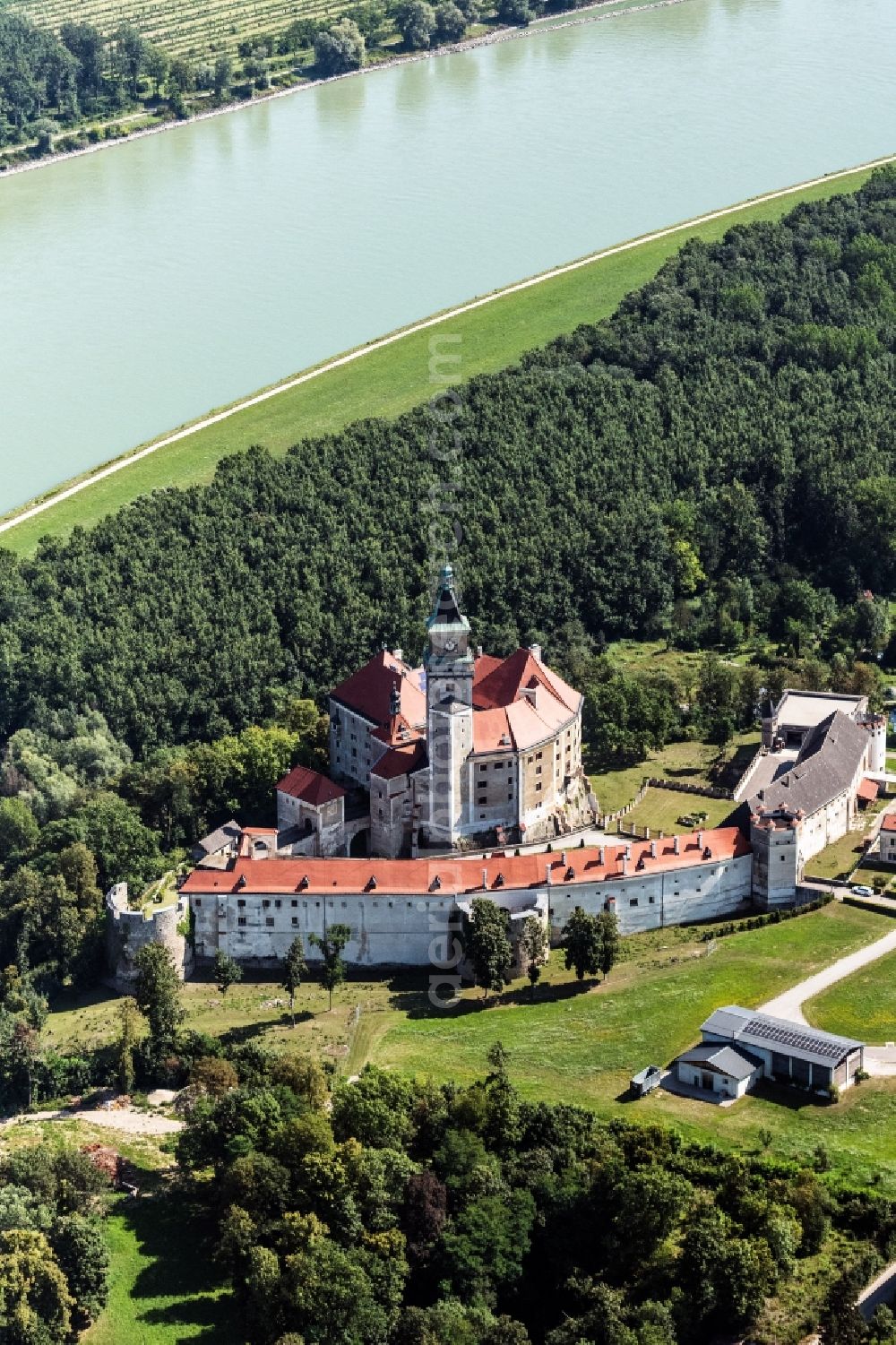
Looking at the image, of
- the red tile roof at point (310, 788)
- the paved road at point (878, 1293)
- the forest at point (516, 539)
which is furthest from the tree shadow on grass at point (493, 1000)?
the forest at point (516, 539)

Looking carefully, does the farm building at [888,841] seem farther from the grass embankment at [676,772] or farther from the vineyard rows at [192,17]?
the vineyard rows at [192,17]

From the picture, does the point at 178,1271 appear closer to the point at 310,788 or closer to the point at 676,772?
the point at 310,788

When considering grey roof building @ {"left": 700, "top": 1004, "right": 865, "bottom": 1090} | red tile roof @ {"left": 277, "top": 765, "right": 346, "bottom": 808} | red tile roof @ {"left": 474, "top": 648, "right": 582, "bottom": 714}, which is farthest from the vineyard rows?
grey roof building @ {"left": 700, "top": 1004, "right": 865, "bottom": 1090}

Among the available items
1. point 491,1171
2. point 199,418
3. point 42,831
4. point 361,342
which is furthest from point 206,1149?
point 361,342

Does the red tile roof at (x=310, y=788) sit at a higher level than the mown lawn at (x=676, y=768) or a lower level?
higher

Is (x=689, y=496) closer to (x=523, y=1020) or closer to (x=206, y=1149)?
(x=523, y=1020)
